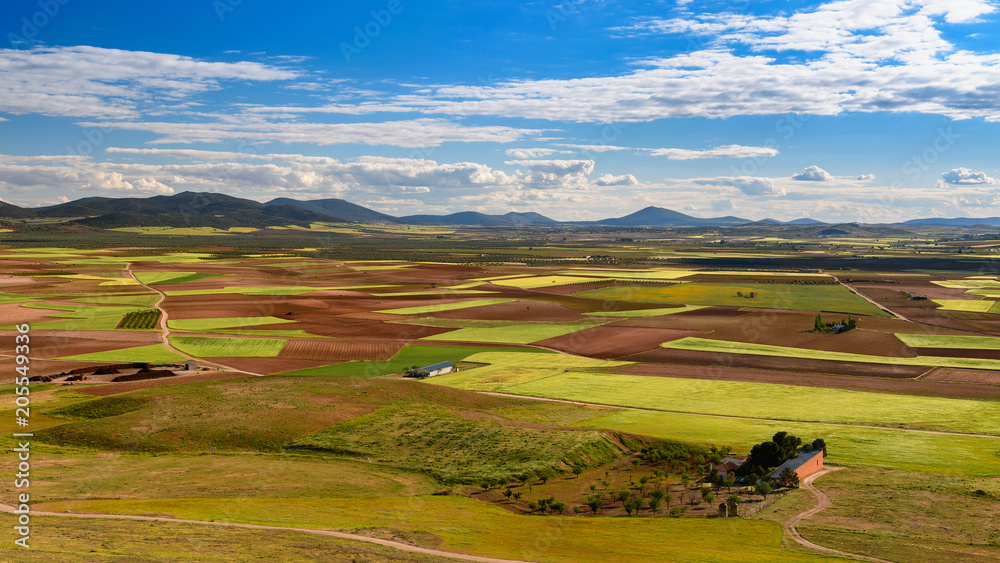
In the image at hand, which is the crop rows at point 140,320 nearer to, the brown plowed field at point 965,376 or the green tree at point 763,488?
the green tree at point 763,488

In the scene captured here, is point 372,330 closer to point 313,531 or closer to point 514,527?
point 514,527

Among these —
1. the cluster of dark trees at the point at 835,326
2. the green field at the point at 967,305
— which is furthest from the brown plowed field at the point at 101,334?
the green field at the point at 967,305

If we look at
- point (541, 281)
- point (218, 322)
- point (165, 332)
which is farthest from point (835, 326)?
point (165, 332)

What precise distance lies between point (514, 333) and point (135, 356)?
5293 cm

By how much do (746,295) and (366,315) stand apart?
85.6 m

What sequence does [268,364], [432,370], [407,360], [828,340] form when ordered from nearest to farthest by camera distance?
[432,370], [268,364], [407,360], [828,340]

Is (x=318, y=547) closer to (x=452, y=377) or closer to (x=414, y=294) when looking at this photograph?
(x=452, y=377)

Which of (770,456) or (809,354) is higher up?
(809,354)

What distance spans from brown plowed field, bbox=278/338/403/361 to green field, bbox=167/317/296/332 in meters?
16.1

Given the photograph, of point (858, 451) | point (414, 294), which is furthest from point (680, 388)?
point (414, 294)

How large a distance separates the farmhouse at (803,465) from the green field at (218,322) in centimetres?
8533

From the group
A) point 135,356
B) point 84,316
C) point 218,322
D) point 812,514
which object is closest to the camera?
point 812,514

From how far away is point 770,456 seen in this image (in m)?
43.6

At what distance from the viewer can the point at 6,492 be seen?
3494 centimetres
